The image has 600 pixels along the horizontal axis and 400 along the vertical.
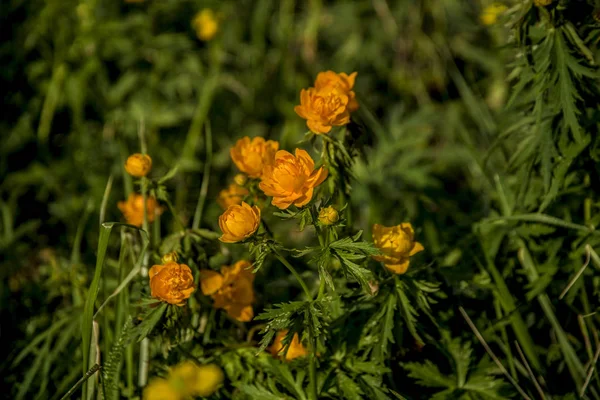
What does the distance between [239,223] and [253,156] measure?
0.35 meters

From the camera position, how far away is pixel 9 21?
3.03 m

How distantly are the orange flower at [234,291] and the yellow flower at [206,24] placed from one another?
1.66m

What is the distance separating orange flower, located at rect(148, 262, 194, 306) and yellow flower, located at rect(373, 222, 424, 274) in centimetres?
46

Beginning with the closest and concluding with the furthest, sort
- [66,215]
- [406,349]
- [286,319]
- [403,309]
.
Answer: [286,319], [403,309], [406,349], [66,215]

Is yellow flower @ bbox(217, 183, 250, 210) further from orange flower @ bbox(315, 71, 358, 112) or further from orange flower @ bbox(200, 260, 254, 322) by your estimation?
orange flower @ bbox(315, 71, 358, 112)

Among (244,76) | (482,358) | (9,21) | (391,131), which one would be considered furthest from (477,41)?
(9,21)

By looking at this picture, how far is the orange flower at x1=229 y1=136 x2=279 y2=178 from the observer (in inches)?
64.4

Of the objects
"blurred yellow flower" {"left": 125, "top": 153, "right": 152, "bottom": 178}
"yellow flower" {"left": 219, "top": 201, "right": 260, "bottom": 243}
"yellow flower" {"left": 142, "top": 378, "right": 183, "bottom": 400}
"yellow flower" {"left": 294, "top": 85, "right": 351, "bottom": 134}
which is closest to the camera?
"yellow flower" {"left": 142, "top": 378, "right": 183, "bottom": 400}

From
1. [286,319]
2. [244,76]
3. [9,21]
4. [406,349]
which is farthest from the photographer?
[244,76]

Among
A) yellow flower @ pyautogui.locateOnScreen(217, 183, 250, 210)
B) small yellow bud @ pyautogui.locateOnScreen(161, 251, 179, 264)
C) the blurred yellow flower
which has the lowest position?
yellow flower @ pyautogui.locateOnScreen(217, 183, 250, 210)

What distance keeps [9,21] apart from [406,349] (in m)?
2.54

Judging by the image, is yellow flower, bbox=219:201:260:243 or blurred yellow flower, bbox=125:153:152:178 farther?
blurred yellow flower, bbox=125:153:152:178

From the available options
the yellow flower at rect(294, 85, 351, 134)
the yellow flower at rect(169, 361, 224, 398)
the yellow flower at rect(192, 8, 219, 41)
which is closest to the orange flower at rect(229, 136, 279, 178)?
the yellow flower at rect(294, 85, 351, 134)

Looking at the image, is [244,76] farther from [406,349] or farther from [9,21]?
[406,349]
